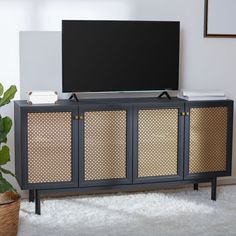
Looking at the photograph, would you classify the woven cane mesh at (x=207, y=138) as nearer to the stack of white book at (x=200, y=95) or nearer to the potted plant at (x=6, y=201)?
Answer: the stack of white book at (x=200, y=95)

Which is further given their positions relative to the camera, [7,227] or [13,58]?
[13,58]

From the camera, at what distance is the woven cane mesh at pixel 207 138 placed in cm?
422

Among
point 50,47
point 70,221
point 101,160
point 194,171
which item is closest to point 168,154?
point 194,171

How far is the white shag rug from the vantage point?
11.9 ft

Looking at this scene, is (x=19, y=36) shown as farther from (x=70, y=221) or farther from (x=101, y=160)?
(x=70, y=221)

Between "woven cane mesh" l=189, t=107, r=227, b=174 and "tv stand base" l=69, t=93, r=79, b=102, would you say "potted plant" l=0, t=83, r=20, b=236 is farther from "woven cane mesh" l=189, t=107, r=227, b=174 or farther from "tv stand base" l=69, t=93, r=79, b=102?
"woven cane mesh" l=189, t=107, r=227, b=174

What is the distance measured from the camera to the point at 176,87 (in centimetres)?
439

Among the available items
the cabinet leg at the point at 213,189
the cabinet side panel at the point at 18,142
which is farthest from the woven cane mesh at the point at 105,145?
the cabinet leg at the point at 213,189

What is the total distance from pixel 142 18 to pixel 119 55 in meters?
0.42

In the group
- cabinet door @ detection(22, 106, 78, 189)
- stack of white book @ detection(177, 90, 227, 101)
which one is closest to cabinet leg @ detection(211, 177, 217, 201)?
stack of white book @ detection(177, 90, 227, 101)

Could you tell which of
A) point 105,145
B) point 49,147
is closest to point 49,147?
point 49,147

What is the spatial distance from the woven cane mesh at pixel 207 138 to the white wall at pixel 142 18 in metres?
0.47

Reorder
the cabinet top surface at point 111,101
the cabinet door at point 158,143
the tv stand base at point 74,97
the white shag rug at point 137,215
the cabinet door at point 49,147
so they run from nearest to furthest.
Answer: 1. the white shag rug at point 137,215
2. the cabinet door at point 49,147
3. the cabinet top surface at point 111,101
4. the cabinet door at point 158,143
5. the tv stand base at point 74,97

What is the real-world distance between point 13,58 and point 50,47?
0.29m
